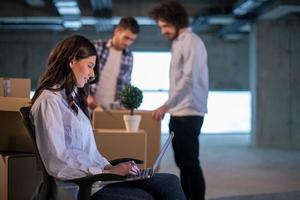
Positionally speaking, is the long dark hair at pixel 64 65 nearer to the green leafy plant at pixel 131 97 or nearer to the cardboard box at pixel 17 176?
the cardboard box at pixel 17 176

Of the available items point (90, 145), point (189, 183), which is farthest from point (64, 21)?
point (90, 145)

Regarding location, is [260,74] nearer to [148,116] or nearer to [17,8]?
[17,8]

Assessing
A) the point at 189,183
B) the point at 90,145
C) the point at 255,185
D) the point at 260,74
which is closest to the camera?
the point at 90,145

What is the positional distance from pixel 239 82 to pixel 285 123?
369 centimetres

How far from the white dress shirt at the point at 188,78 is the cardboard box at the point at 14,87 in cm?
89

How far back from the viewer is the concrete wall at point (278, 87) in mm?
7590

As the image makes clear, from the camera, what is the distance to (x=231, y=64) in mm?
11180

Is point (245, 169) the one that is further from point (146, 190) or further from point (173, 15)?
point (146, 190)

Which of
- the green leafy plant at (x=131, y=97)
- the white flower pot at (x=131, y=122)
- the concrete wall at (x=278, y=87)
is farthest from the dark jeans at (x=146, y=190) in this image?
the concrete wall at (x=278, y=87)

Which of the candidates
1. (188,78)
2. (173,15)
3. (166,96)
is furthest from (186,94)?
(166,96)

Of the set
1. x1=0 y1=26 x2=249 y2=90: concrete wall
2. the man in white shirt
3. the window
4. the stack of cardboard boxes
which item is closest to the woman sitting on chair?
the stack of cardboard boxes

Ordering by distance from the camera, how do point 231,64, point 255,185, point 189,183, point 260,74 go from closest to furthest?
point 189,183 → point 255,185 → point 260,74 → point 231,64

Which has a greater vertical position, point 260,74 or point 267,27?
point 267,27

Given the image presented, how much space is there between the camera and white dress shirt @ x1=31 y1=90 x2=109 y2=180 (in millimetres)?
1645
